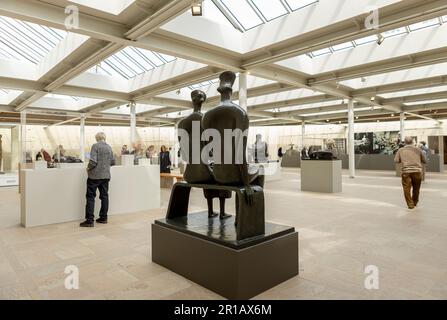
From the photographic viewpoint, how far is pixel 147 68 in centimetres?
1434

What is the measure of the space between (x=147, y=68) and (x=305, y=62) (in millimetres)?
7361

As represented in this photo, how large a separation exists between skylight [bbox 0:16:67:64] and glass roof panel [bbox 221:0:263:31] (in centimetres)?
597

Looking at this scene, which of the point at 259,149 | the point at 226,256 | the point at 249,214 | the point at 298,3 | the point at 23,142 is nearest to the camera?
the point at 226,256

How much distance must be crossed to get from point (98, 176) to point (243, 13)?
22.2 ft

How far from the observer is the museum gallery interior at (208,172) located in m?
3.17

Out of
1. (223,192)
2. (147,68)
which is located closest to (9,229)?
(223,192)

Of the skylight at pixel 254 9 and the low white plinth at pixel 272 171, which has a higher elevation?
the skylight at pixel 254 9

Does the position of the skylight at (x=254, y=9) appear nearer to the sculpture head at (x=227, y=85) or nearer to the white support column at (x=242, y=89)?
the white support column at (x=242, y=89)

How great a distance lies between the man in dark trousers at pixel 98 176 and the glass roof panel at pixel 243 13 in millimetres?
5827

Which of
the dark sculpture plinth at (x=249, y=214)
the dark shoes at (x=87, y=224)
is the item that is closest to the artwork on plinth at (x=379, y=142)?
the dark shoes at (x=87, y=224)

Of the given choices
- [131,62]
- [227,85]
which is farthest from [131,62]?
[227,85]

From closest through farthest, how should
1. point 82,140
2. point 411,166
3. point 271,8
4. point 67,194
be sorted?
point 67,194
point 411,166
point 271,8
point 82,140

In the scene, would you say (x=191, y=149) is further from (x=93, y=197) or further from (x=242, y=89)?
(x=242, y=89)

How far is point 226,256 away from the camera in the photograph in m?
2.87
